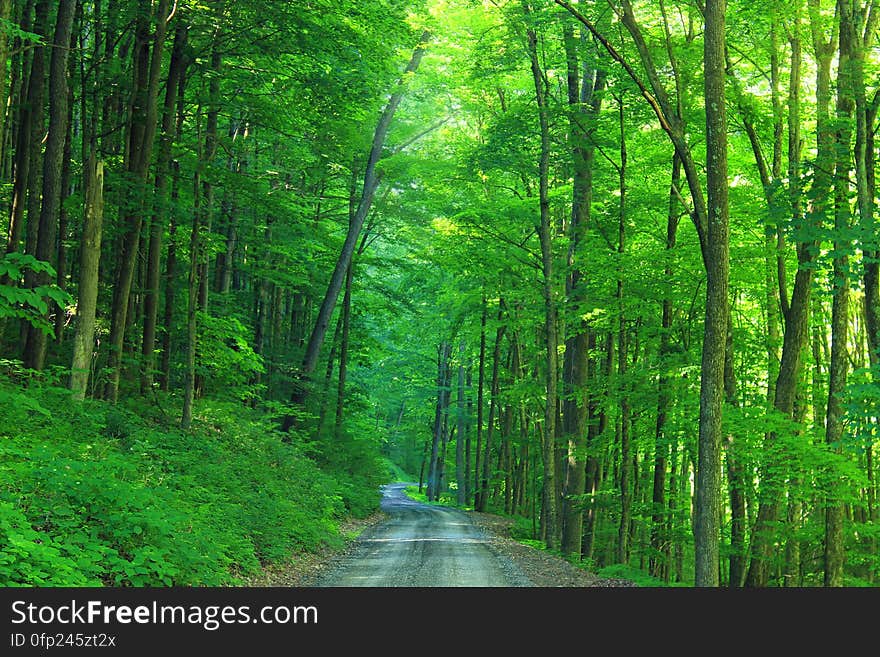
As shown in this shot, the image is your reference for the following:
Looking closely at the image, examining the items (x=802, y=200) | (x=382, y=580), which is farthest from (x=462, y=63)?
(x=382, y=580)

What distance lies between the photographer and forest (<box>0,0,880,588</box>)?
10.2 m

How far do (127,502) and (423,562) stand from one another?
635cm

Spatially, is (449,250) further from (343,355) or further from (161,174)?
(161,174)

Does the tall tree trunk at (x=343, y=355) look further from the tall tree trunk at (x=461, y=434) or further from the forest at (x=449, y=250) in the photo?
the tall tree trunk at (x=461, y=434)

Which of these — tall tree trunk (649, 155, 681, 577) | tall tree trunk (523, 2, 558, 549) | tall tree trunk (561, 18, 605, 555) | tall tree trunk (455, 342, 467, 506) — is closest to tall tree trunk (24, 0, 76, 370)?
tall tree trunk (561, 18, 605, 555)

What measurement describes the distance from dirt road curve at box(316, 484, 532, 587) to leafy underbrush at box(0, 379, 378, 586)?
1129 mm

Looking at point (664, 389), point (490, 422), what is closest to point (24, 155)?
point (664, 389)

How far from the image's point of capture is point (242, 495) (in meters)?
13.0

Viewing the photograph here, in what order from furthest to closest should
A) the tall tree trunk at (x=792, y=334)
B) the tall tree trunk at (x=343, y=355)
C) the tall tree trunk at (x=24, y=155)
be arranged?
the tall tree trunk at (x=343, y=355)
the tall tree trunk at (x=792, y=334)
the tall tree trunk at (x=24, y=155)

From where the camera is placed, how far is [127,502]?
8000 mm

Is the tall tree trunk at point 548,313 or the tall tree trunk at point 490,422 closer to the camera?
the tall tree trunk at point 548,313

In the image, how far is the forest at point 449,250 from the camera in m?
10.2

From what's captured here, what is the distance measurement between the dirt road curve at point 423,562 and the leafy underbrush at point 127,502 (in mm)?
1129

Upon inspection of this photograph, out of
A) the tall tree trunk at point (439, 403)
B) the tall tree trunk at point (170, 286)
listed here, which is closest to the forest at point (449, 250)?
the tall tree trunk at point (170, 286)
